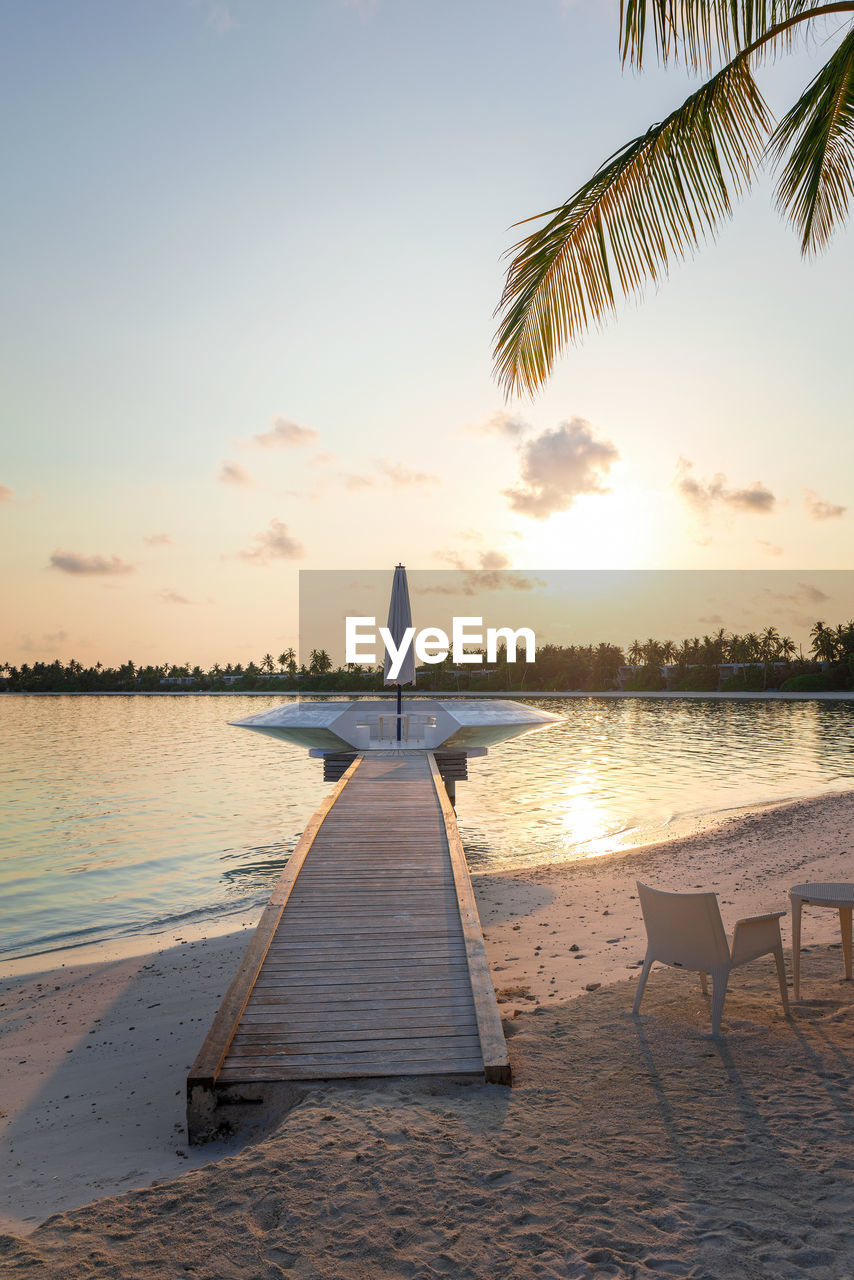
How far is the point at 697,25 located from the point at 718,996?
5.23 metres

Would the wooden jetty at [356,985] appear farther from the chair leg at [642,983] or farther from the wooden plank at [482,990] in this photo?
the chair leg at [642,983]

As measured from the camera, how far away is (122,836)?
14289mm

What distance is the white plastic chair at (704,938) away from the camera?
4094mm

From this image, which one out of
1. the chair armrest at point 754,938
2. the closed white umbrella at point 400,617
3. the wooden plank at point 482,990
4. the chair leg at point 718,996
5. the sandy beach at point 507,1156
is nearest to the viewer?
the sandy beach at point 507,1156

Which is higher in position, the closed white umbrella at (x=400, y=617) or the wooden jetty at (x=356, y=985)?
the closed white umbrella at (x=400, y=617)

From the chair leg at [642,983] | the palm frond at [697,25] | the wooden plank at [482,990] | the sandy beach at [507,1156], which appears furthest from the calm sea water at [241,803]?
the palm frond at [697,25]

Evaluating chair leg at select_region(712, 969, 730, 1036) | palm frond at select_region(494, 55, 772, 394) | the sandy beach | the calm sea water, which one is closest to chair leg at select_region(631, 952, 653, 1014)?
the sandy beach

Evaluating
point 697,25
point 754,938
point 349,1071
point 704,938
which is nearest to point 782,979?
point 754,938

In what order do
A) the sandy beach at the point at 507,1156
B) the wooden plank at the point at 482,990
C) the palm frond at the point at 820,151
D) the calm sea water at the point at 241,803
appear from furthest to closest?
1. the calm sea water at the point at 241,803
2. the palm frond at the point at 820,151
3. the wooden plank at the point at 482,990
4. the sandy beach at the point at 507,1156

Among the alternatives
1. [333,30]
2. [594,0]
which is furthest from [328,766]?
[594,0]

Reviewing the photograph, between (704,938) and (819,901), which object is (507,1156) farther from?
(819,901)

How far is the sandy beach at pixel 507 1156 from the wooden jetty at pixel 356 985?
195 mm

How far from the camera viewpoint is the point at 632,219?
461 cm

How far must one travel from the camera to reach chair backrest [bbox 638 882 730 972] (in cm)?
409
